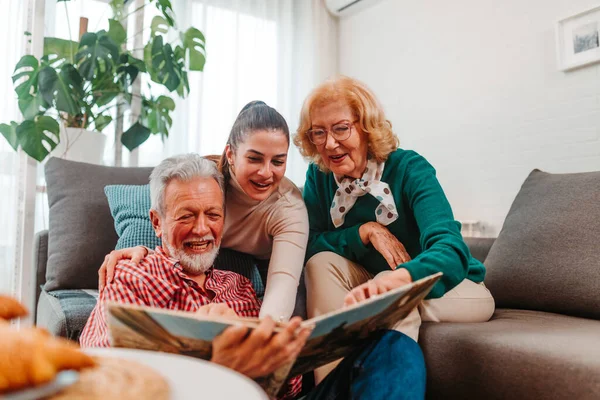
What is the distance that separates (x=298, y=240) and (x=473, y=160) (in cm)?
187

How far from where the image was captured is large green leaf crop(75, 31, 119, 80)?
2.47 meters

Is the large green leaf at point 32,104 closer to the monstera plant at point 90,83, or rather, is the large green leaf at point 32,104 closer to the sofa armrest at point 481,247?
the monstera plant at point 90,83

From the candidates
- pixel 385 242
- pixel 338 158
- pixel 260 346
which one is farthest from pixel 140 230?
pixel 260 346

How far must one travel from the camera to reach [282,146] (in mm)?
1353

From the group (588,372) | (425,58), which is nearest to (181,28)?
(425,58)

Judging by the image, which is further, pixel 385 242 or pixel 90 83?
pixel 90 83

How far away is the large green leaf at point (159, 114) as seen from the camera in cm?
283

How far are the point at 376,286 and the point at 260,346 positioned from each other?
358 millimetres

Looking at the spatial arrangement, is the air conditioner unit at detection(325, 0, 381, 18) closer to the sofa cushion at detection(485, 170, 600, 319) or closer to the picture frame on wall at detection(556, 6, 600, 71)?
the picture frame on wall at detection(556, 6, 600, 71)

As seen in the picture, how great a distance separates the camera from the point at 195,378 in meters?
0.46

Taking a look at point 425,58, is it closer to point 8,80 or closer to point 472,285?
point 472,285

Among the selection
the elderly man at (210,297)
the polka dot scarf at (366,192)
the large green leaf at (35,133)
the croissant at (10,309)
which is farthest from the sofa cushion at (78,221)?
the croissant at (10,309)

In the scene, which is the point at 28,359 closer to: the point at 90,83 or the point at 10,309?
the point at 10,309

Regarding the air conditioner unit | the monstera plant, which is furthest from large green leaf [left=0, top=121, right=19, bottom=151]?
the air conditioner unit
